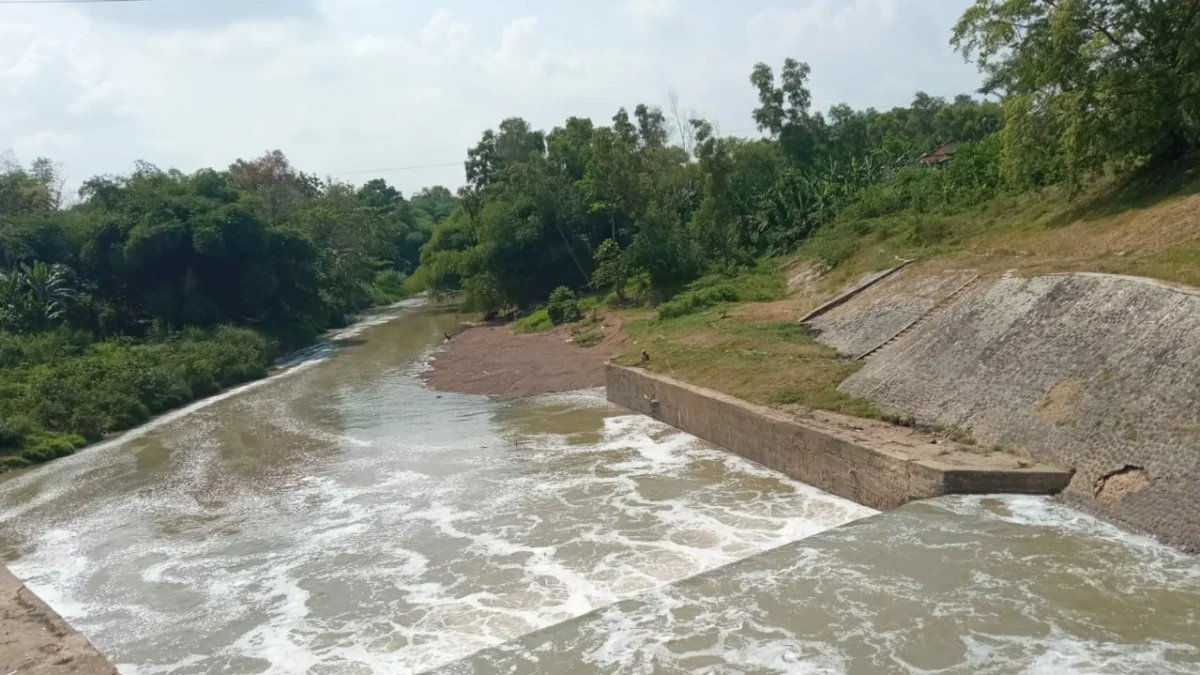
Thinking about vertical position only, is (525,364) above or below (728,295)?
below

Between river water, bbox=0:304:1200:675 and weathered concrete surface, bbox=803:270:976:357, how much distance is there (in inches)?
173

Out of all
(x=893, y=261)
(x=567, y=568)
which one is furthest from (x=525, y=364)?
(x=567, y=568)

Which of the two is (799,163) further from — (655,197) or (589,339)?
(589,339)

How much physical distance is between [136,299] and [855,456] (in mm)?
31968

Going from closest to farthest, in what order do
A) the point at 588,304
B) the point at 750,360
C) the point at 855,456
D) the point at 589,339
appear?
the point at 855,456, the point at 750,360, the point at 589,339, the point at 588,304

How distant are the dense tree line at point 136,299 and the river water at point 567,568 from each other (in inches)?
185

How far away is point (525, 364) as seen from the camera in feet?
86.6

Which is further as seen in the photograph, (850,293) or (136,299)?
(136,299)

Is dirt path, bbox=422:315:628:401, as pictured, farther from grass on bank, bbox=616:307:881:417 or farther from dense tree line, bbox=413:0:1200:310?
dense tree line, bbox=413:0:1200:310

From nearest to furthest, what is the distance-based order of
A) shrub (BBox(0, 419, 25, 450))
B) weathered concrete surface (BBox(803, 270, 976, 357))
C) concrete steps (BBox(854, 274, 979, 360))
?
1. concrete steps (BBox(854, 274, 979, 360))
2. weathered concrete surface (BBox(803, 270, 976, 357))
3. shrub (BBox(0, 419, 25, 450))

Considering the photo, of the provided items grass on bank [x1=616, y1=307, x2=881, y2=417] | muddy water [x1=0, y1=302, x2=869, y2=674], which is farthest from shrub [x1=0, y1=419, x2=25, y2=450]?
grass on bank [x1=616, y1=307, x2=881, y2=417]

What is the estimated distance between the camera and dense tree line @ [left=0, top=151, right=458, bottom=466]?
875 inches

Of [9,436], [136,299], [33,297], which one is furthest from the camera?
[136,299]

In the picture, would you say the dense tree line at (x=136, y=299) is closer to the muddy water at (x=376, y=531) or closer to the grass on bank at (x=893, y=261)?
the muddy water at (x=376, y=531)
